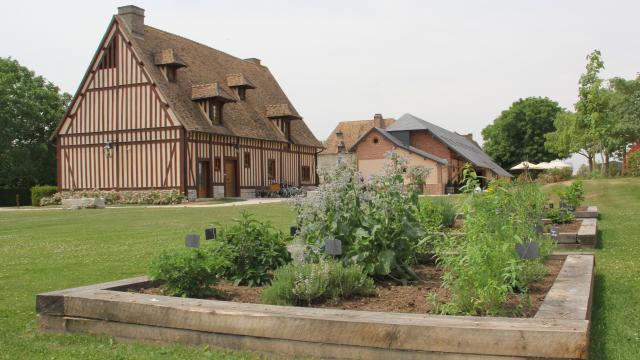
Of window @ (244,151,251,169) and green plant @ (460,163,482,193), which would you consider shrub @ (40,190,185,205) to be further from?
green plant @ (460,163,482,193)

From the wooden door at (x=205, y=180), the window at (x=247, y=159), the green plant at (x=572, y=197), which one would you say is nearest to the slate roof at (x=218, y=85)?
the window at (x=247, y=159)

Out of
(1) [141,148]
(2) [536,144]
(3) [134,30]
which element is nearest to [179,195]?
(1) [141,148]

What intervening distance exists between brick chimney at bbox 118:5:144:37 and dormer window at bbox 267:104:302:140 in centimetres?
844

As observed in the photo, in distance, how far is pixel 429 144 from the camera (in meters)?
41.9

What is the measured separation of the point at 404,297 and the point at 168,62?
24.8 metres

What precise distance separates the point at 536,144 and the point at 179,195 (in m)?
41.4

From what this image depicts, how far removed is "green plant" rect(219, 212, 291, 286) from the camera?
17.3 feet

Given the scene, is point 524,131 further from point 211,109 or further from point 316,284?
point 316,284

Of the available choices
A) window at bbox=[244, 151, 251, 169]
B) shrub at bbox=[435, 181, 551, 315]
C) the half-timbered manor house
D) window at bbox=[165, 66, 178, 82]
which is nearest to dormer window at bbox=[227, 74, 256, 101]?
the half-timbered manor house

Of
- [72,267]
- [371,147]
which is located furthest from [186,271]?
[371,147]

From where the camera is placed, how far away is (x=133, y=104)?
2770 centimetres

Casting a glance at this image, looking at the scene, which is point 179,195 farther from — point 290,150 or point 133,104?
point 290,150

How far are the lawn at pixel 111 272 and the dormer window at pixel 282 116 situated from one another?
18.8 meters

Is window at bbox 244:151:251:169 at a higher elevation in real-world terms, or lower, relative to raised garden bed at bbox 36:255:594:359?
higher
